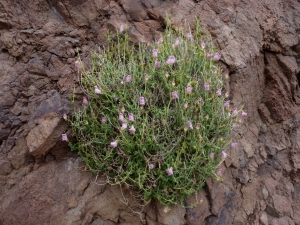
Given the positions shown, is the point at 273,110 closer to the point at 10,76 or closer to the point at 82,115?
the point at 82,115

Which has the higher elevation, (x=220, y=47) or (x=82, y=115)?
(x=220, y=47)

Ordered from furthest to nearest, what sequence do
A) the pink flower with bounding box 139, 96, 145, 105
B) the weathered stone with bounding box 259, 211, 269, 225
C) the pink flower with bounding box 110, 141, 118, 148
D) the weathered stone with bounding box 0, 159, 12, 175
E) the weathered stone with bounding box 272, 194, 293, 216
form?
the weathered stone with bounding box 272, 194, 293, 216 < the weathered stone with bounding box 259, 211, 269, 225 < the weathered stone with bounding box 0, 159, 12, 175 < the pink flower with bounding box 139, 96, 145, 105 < the pink flower with bounding box 110, 141, 118, 148

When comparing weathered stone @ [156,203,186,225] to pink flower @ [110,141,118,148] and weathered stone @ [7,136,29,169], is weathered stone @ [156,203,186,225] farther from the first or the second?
weathered stone @ [7,136,29,169]

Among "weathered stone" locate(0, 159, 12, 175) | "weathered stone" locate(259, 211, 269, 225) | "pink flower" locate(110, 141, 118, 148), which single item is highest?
"pink flower" locate(110, 141, 118, 148)

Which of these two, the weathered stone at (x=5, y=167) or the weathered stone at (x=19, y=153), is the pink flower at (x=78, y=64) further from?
the weathered stone at (x=5, y=167)

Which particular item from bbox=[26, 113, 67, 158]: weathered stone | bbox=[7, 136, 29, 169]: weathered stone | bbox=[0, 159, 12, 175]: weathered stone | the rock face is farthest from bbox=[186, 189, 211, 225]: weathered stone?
bbox=[0, 159, 12, 175]: weathered stone

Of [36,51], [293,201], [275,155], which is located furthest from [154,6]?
[293,201]

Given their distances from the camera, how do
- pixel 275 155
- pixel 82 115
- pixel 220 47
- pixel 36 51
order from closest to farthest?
pixel 82 115
pixel 36 51
pixel 220 47
pixel 275 155
